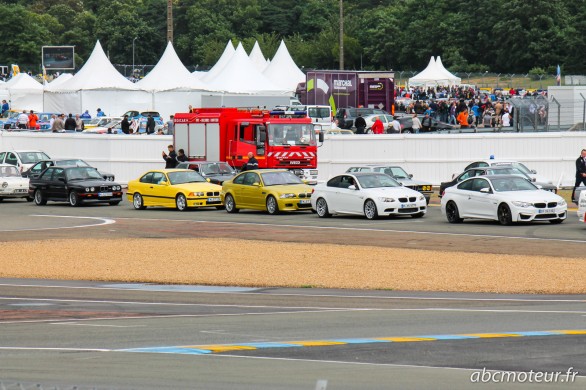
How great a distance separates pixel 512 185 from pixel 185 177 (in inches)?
453

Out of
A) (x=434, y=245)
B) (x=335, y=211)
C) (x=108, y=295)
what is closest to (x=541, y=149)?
(x=335, y=211)

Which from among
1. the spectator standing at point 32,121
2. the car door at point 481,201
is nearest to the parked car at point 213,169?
the car door at point 481,201

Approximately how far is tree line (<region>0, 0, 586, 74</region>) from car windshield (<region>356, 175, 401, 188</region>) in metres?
79.1

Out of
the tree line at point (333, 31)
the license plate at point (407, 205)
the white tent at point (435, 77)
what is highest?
the tree line at point (333, 31)

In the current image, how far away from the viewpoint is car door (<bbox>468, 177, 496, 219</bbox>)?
30469 millimetres

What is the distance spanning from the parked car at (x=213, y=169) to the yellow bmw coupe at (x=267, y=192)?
3.92 metres

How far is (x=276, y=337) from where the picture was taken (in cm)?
1416

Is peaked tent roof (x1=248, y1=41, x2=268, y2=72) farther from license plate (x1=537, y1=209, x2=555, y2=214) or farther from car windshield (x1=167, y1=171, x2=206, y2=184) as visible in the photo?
license plate (x1=537, y1=209, x2=555, y2=214)

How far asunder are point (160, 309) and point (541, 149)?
29.0 metres

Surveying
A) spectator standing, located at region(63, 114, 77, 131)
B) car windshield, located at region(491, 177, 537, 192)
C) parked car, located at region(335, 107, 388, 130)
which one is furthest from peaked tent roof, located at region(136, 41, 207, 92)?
car windshield, located at region(491, 177, 537, 192)

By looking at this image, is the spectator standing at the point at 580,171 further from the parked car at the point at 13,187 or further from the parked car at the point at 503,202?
the parked car at the point at 13,187

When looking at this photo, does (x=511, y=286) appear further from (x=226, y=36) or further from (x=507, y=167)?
(x=226, y=36)

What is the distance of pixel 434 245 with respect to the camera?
2655 centimetres

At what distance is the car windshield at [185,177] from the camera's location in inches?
1490
